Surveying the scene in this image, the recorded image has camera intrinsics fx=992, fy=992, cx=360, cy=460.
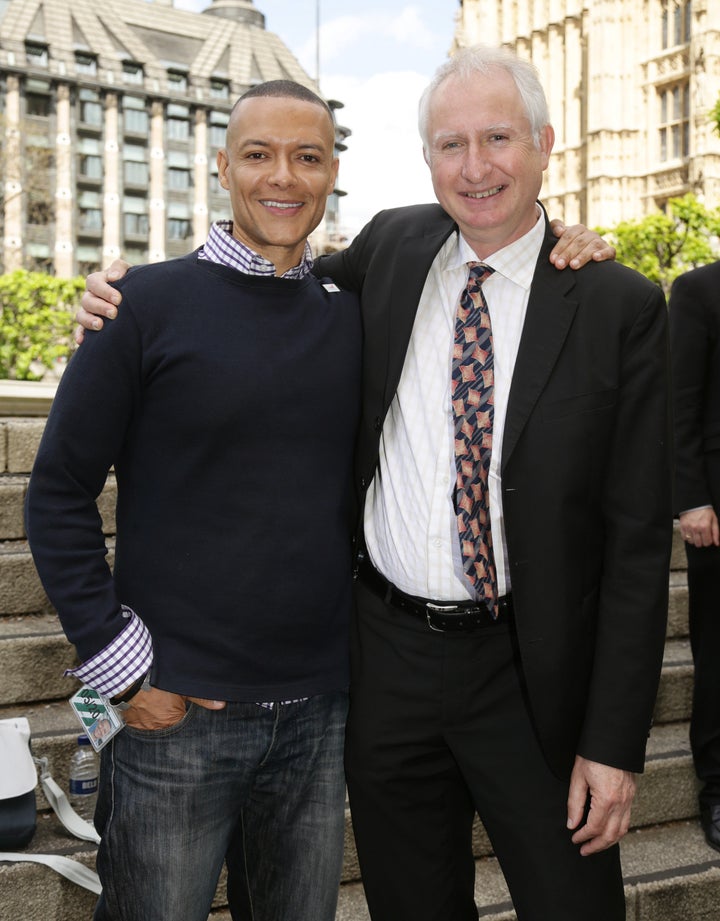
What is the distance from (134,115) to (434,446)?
68422 millimetres

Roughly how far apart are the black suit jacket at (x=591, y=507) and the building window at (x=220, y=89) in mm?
71712

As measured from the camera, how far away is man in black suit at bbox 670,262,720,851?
355cm

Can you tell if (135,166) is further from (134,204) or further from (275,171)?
(275,171)

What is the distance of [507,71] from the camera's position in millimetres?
2291

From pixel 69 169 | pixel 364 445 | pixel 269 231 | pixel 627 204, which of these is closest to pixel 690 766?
pixel 364 445

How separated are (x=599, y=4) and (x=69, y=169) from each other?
3523 centimetres

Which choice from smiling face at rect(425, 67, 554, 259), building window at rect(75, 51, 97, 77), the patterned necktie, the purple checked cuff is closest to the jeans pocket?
the purple checked cuff

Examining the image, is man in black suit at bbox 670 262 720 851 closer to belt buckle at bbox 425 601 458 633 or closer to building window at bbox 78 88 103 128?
belt buckle at bbox 425 601 458 633

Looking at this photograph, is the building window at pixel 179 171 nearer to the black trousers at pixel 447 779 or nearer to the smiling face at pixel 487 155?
the smiling face at pixel 487 155

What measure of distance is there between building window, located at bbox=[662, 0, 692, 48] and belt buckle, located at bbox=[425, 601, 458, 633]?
41709 millimetres

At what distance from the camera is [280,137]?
2273 mm

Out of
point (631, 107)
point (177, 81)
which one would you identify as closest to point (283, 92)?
point (631, 107)

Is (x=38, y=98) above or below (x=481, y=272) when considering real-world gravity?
above

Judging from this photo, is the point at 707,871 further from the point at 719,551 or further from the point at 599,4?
the point at 599,4
